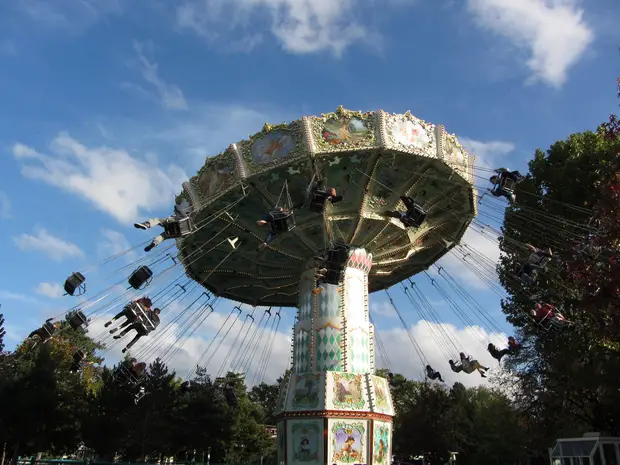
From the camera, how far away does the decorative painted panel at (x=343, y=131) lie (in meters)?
14.7

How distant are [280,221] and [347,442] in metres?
6.76

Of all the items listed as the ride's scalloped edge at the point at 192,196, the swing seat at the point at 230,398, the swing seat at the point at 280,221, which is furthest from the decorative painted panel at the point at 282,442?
the ride's scalloped edge at the point at 192,196

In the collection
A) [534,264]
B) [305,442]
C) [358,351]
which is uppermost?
[534,264]

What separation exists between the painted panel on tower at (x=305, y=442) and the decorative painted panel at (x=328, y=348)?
1724mm

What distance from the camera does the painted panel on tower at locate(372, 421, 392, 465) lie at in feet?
50.5

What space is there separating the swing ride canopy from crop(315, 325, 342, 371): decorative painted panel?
2.83 meters

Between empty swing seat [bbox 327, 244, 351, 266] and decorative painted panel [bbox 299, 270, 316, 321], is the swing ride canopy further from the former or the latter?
empty swing seat [bbox 327, 244, 351, 266]

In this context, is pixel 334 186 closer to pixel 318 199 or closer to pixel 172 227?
pixel 318 199

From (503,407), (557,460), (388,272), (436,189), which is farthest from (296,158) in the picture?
(503,407)

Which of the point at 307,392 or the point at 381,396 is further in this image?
the point at 381,396

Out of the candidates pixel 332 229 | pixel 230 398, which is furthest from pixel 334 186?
pixel 230 398

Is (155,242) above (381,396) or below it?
above

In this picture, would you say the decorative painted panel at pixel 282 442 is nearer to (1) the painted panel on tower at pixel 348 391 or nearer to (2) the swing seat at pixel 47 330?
(1) the painted panel on tower at pixel 348 391

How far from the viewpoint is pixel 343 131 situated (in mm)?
14828
